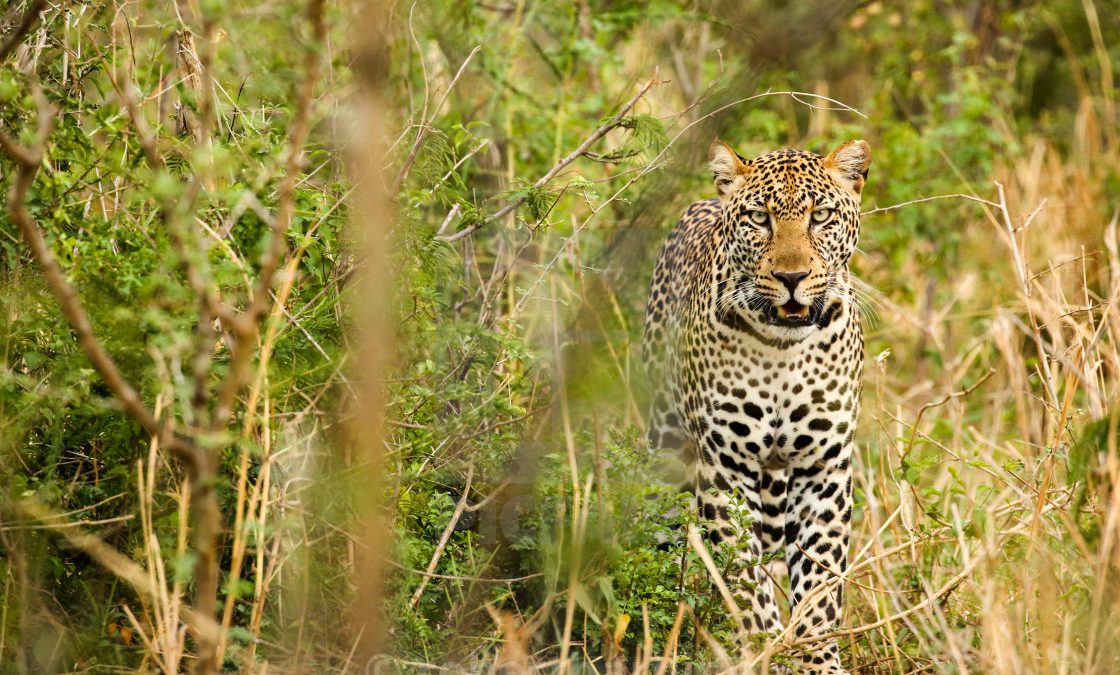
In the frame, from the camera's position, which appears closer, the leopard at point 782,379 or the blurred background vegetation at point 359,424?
the blurred background vegetation at point 359,424

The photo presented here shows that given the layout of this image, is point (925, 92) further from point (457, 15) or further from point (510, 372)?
point (510, 372)

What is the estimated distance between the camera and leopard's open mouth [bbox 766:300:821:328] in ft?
16.7

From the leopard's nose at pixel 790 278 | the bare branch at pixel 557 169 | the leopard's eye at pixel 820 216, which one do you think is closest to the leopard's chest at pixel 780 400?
the leopard's nose at pixel 790 278

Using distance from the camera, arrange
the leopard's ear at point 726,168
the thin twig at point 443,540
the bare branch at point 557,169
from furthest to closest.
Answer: the leopard's ear at point 726,168
the bare branch at point 557,169
the thin twig at point 443,540

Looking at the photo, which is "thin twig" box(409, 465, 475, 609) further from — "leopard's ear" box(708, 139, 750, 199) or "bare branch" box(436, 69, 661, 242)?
"leopard's ear" box(708, 139, 750, 199)

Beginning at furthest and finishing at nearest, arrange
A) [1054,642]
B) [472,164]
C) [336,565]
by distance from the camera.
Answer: [472,164]
[336,565]
[1054,642]

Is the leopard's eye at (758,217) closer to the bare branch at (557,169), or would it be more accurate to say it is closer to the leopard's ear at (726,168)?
the leopard's ear at (726,168)

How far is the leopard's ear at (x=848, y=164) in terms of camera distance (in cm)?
538

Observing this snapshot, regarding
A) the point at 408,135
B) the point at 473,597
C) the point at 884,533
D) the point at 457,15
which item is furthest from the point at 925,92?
the point at 473,597

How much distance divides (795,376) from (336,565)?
207 centimetres

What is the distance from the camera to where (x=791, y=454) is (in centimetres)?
538

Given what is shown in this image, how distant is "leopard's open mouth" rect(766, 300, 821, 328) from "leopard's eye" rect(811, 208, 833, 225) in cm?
35

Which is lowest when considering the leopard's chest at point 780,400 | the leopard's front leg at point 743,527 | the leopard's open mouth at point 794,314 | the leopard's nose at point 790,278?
the leopard's front leg at point 743,527

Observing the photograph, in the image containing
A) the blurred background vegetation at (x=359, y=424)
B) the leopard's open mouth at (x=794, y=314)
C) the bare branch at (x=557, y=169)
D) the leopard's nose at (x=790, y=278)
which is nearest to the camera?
the blurred background vegetation at (x=359, y=424)
